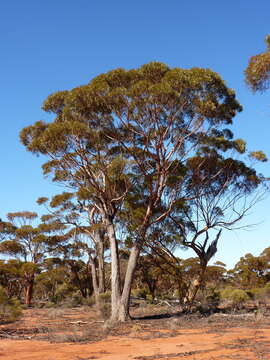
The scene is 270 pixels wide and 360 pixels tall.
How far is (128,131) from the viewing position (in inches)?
695

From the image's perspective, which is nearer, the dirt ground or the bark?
the dirt ground

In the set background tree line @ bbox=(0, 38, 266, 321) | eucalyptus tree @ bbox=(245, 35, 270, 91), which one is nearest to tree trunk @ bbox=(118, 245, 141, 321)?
background tree line @ bbox=(0, 38, 266, 321)

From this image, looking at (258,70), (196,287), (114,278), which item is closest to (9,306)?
(114,278)

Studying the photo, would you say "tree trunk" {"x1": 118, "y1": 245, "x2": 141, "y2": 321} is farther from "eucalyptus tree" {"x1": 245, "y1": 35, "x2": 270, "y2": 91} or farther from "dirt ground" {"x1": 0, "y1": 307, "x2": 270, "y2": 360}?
"eucalyptus tree" {"x1": 245, "y1": 35, "x2": 270, "y2": 91}

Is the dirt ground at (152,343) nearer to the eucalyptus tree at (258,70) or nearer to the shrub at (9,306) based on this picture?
the shrub at (9,306)

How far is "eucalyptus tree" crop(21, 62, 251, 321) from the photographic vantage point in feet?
52.4

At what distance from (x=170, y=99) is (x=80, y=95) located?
3837 mm

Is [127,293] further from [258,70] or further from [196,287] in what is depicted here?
[258,70]

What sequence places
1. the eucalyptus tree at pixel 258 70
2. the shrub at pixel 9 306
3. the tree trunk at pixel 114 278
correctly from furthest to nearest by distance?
the tree trunk at pixel 114 278 → the shrub at pixel 9 306 → the eucalyptus tree at pixel 258 70

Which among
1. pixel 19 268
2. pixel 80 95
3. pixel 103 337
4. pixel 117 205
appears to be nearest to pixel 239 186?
pixel 117 205

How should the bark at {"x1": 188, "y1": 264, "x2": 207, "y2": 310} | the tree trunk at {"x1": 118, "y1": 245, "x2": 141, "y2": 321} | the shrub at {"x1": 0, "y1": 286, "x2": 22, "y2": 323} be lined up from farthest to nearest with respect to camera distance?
1. the bark at {"x1": 188, "y1": 264, "x2": 207, "y2": 310}
2. the tree trunk at {"x1": 118, "y1": 245, "x2": 141, "y2": 321}
3. the shrub at {"x1": 0, "y1": 286, "x2": 22, "y2": 323}

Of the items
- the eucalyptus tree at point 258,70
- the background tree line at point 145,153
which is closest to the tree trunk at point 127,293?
the background tree line at point 145,153

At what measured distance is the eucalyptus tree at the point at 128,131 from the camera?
16.0m

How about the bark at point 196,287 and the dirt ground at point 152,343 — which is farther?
the bark at point 196,287
